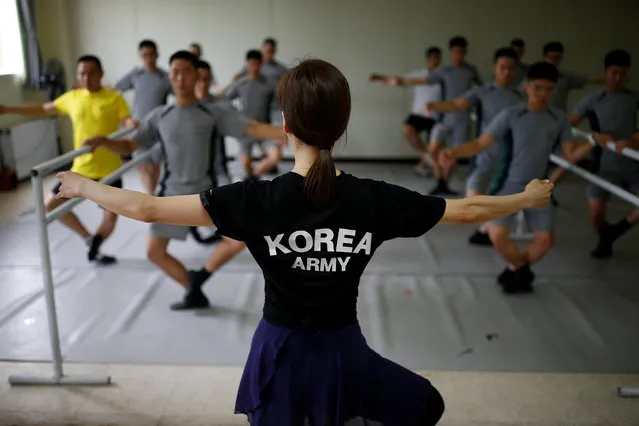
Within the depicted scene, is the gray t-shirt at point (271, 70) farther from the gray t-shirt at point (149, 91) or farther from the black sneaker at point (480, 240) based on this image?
the black sneaker at point (480, 240)

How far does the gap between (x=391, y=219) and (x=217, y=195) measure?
0.39 meters

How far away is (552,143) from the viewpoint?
11.7 ft

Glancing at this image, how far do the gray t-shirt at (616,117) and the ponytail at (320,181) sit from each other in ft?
11.5

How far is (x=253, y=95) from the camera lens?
239 inches

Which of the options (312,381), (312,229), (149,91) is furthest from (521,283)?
(149,91)

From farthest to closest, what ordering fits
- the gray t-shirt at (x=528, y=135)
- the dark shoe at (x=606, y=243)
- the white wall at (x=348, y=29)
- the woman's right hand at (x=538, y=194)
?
the white wall at (x=348, y=29), the dark shoe at (x=606, y=243), the gray t-shirt at (x=528, y=135), the woman's right hand at (x=538, y=194)

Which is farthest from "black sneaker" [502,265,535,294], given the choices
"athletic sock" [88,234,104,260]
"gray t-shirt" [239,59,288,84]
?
"gray t-shirt" [239,59,288,84]

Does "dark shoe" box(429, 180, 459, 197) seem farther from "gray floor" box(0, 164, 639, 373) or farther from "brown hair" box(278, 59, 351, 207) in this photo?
"brown hair" box(278, 59, 351, 207)

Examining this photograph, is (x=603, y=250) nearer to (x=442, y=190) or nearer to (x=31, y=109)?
(x=442, y=190)

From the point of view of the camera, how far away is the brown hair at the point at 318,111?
126cm

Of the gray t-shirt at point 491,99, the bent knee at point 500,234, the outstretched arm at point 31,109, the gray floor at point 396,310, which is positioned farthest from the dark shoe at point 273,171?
the bent knee at point 500,234

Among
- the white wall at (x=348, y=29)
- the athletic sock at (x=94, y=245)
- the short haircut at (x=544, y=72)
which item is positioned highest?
the white wall at (x=348, y=29)

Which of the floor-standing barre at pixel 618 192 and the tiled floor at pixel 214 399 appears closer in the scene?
the tiled floor at pixel 214 399

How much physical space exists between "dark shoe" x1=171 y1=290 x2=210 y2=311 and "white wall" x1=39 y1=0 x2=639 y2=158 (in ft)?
14.9
